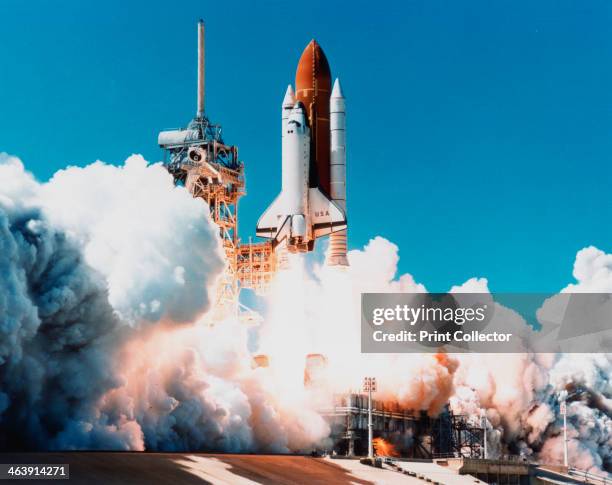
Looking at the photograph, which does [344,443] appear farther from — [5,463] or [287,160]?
[5,463]

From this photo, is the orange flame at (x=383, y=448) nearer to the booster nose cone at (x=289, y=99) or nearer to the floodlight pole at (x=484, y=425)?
the floodlight pole at (x=484, y=425)

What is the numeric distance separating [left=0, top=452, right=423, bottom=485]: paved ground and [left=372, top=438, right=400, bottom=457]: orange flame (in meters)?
13.3

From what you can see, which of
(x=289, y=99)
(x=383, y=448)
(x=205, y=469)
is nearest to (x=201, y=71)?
(x=289, y=99)

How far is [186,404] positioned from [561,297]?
5188 centimetres

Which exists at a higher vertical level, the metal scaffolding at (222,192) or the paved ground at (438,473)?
the metal scaffolding at (222,192)

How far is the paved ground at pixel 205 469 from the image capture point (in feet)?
138

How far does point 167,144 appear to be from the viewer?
77.1 meters

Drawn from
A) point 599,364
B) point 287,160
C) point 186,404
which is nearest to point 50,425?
point 186,404

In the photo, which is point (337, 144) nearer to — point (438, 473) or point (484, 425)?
point (438, 473)

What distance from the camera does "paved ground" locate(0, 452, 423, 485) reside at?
42.1 metres

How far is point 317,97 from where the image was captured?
73500 millimetres

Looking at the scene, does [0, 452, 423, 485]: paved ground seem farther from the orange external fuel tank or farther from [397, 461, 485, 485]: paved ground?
the orange external fuel tank

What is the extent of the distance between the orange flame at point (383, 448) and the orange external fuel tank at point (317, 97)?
16113 mm

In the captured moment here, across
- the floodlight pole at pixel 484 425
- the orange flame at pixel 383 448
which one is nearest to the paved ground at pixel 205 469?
the orange flame at pixel 383 448
